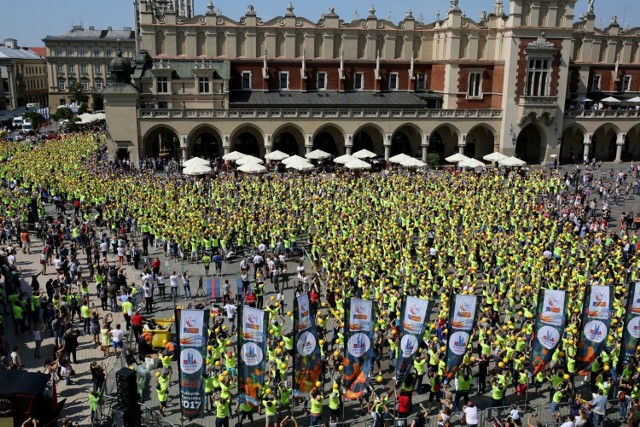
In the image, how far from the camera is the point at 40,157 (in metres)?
44.2

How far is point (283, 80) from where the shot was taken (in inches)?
2234

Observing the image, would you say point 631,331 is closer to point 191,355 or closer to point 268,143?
point 191,355

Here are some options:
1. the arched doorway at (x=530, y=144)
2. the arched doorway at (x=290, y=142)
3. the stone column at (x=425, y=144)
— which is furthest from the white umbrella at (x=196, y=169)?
the arched doorway at (x=530, y=144)

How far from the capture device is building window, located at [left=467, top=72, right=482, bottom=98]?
55594 mm

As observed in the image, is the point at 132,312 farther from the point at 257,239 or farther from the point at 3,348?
the point at 257,239

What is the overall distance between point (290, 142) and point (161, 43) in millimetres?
14679

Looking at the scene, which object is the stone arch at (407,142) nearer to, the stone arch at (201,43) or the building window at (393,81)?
the building window at (393,81)

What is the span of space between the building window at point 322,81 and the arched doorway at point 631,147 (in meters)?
29.7

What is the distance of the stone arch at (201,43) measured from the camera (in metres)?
54.5

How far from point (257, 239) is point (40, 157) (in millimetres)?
24235

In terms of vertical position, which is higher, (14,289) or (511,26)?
(511,26)

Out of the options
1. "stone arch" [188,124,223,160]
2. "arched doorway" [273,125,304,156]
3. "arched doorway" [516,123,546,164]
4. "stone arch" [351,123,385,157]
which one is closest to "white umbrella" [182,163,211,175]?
"stone arch" [188,124,223,160]

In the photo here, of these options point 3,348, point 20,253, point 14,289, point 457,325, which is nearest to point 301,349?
point 457,325

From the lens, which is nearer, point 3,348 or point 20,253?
point 3,348
